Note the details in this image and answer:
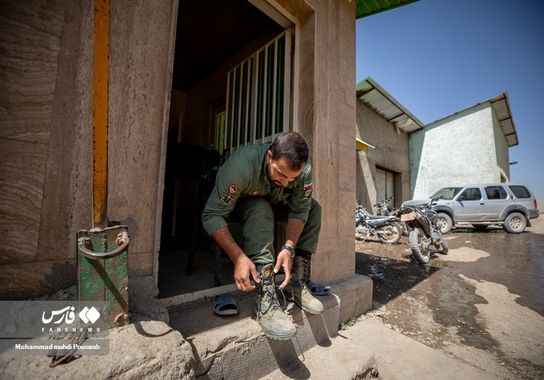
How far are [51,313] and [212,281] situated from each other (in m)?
1.24

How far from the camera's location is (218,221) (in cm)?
160

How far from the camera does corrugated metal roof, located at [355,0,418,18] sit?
3133 millimetres

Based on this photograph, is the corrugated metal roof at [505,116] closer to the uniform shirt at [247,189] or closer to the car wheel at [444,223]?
the car wheel at [444,223]

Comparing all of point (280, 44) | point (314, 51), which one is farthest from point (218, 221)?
point (280, 44)

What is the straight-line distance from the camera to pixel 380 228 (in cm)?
743

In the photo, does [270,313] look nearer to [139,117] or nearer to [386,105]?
[139,117]

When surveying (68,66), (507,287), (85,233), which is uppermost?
(68,66)

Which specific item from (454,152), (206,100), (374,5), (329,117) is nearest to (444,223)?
(454,152)

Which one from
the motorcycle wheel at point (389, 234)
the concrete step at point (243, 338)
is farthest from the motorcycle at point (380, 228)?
the concrete step at point (243, 338)

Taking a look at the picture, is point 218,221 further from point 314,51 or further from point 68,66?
point 314,51

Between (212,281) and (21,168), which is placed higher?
(21,168)

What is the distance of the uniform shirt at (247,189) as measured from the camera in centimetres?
161

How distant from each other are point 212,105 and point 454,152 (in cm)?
1386

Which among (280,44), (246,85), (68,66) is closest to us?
(68,66)
